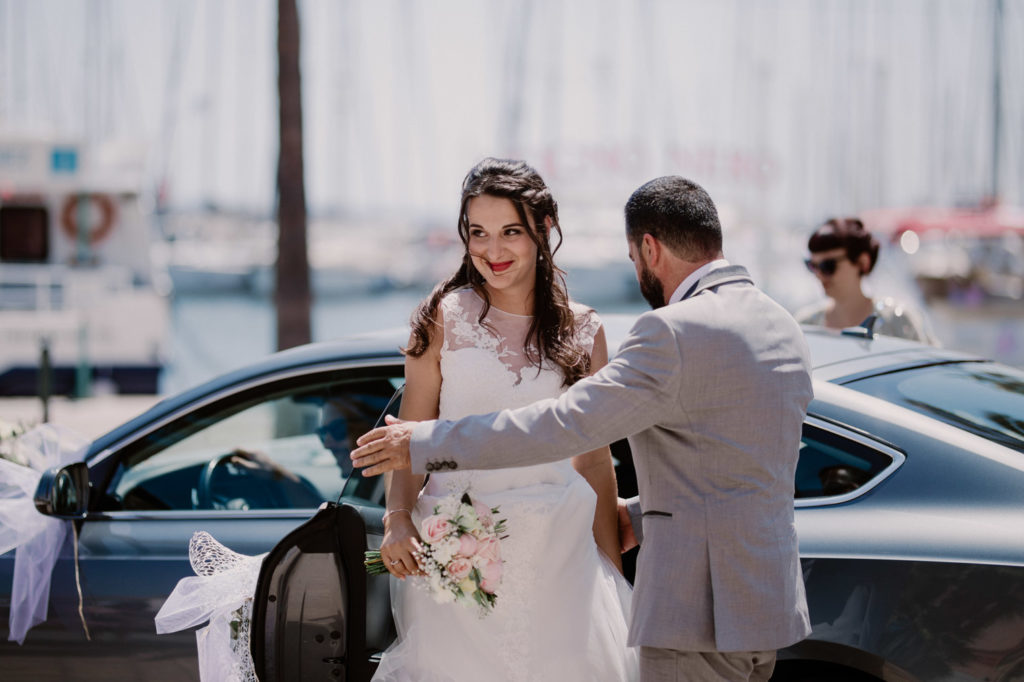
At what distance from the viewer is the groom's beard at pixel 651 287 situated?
2.27 metres

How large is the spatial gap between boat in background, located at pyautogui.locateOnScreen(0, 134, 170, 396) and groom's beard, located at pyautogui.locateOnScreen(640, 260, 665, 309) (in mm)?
11865

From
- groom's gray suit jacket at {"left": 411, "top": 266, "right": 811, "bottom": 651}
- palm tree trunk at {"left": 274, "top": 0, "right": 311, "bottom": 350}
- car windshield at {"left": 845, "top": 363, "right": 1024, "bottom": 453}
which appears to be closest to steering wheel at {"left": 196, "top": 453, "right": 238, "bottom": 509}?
groom's gray suit jacket at {"left": 411, "top": 266, "right": 811, "bottom": 651}

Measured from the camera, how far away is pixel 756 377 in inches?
82.7

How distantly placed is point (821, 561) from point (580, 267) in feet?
89.5

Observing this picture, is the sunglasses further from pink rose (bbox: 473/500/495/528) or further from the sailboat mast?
the sailboat mast

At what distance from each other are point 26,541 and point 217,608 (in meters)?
0.77

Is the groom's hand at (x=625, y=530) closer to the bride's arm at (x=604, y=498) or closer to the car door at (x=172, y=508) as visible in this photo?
the bride's arm at (x=604, y=498)

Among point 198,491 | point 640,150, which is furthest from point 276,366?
point 640,150

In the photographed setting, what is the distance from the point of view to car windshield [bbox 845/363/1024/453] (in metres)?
2.69

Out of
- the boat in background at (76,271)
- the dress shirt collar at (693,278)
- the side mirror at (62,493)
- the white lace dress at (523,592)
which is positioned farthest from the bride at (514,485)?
the boat in background at (76,271)

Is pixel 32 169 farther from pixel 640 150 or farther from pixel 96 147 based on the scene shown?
pixel 640 150

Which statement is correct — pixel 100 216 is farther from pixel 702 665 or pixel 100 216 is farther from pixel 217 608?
pixel 702 665

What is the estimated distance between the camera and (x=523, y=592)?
8.15 feet

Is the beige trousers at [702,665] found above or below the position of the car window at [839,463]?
below
